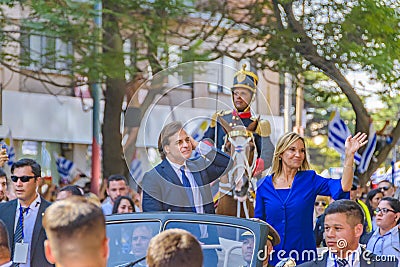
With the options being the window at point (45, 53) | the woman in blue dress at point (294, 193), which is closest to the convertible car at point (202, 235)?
the woman in blue dress at point (294, 193)

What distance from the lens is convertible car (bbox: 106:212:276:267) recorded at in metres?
6.77

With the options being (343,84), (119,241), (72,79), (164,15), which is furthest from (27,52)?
(119,241)

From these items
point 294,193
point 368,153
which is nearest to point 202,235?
point 294,193

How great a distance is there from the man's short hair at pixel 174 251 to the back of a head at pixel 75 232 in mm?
338

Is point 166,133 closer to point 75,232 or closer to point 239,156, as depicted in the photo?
point 239,156

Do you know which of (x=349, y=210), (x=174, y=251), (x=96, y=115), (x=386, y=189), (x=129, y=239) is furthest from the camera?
(x=96, y=115)

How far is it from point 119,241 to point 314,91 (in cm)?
1009

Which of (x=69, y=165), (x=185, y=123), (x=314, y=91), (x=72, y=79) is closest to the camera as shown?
(x=185, y=123)

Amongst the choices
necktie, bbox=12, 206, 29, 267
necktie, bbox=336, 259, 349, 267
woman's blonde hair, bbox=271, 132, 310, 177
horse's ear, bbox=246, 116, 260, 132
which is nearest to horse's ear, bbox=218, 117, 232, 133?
horse's ear, bbox=246, 116, 260, 132

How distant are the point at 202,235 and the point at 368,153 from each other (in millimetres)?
9364

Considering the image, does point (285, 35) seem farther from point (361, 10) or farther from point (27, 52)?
point (27, 52)

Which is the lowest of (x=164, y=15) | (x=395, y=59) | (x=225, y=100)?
(x=225, y=100)

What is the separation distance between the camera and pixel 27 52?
1822cm

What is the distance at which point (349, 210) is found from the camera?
6.98m
